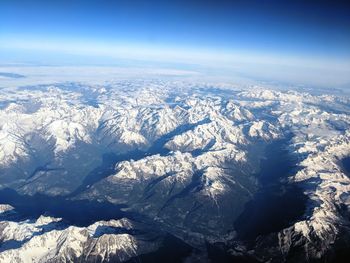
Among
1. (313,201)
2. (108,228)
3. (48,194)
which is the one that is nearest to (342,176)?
(313,201)

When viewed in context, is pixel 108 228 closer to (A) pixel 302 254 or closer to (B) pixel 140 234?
(B) pixel 140 234

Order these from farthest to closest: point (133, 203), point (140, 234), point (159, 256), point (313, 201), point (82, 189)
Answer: point (82, 189), point (133, 203), point (313, 201), point (140, 234), point (159, 256)

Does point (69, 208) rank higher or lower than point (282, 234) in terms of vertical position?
lower

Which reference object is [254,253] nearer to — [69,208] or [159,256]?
[159,256]

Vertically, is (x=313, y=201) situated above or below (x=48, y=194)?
above

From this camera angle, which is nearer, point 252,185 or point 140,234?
point 140,234

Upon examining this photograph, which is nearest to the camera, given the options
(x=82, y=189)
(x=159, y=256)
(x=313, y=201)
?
(x=159, y=256)

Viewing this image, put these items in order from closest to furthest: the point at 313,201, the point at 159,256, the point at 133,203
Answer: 1. the point at 159,256
2. the point at 313,201
3. the point at 133,203

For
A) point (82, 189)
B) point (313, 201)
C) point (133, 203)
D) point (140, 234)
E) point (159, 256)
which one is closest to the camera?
point (159, 256)

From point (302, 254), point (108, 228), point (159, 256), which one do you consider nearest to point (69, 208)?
point (108, 228)
